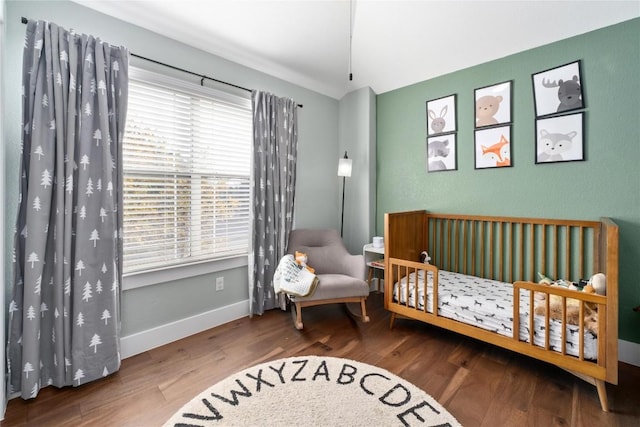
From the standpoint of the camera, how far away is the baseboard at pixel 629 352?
1.94m

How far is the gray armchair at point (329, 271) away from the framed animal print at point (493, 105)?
170 cm

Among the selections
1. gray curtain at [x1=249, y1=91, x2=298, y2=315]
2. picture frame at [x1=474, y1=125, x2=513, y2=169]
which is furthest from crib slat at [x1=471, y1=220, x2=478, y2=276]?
gray curtain at [x1=249, y1=91, x2=298, y2=315]

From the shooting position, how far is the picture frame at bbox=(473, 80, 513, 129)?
2457mm

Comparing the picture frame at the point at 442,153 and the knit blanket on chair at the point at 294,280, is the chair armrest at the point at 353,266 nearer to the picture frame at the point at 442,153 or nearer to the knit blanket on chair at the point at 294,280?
the knit blanket on chair at the point at 294,280

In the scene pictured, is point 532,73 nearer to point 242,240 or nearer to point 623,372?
point 623,372

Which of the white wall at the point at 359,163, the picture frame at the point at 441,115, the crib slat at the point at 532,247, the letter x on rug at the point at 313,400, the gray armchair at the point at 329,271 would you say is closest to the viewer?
the letter x on rug at the point at 313,400

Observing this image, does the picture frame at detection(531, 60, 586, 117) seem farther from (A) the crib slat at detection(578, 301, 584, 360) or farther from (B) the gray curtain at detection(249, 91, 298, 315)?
(B) the gray curtain at detection(249, 91, 298, 315)

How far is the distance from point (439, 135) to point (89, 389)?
3.41 m

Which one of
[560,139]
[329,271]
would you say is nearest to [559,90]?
[560,139]

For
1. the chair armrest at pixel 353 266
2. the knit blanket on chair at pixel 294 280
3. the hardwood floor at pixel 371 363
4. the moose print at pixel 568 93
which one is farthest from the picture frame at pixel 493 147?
the knit blanket on chair at pixel 294 280

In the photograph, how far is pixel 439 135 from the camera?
289 cm

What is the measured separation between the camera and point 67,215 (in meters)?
1.67

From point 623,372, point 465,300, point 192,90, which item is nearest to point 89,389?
point 192,90

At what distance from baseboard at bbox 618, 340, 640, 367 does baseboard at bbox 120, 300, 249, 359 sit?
293cm
